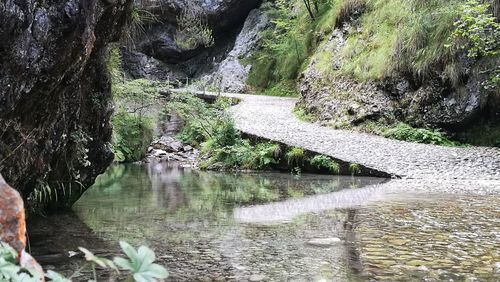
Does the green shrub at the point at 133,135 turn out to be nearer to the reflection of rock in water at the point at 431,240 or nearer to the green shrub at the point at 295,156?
the green shrub at the point at 295,156

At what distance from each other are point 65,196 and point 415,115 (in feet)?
28.8

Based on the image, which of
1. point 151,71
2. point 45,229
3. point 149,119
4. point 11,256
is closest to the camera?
point 11,256

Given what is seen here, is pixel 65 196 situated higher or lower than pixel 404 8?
lower

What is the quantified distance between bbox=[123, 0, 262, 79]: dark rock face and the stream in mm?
20422

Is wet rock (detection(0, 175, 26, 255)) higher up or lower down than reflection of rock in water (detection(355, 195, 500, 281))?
higher up

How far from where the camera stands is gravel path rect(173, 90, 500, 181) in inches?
341

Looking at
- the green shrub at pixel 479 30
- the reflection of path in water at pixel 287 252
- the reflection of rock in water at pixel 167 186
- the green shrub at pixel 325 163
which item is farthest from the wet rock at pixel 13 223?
the green shrub at pixel 325 163

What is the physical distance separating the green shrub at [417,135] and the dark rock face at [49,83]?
789 centimetres

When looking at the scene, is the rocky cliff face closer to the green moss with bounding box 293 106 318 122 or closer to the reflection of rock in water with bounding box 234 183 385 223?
the green moss with bounding box 293 106 318 122

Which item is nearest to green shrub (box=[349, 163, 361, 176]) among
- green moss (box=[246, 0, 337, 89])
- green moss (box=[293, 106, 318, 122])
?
green moss (box=[293, 106, 318, 122])

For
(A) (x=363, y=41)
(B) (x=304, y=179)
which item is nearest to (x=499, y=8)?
(A) (x=363, y=41)

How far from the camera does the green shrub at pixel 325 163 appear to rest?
33.3ft

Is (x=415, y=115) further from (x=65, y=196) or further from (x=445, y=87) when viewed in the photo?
(x=65, y=196)

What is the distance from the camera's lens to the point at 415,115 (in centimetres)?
1212
